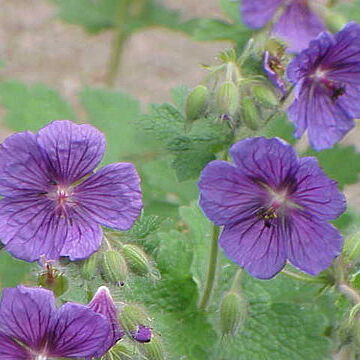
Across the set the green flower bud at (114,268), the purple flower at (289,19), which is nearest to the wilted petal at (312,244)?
the green flower bud at (114,268)

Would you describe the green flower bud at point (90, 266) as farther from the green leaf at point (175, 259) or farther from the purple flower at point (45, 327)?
the green leaf at point (175, 259)

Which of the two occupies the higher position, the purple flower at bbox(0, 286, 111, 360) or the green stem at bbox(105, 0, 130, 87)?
the green stem at bbox(105, 0, 130, 87)

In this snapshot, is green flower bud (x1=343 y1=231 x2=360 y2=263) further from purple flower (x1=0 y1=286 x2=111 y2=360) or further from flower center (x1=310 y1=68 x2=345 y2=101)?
purple flower (x1=0 y1=286 x2=111 y2=360)

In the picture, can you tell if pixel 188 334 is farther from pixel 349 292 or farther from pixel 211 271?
pixel 349 292

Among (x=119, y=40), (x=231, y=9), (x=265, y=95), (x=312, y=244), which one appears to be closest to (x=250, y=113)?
(x=265, y=95)

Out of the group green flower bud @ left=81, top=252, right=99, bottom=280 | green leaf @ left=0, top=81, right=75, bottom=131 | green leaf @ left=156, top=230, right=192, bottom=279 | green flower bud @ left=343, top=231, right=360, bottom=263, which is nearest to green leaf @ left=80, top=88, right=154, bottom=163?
green leaf @ left=0, top=81, right=75, bottom=131

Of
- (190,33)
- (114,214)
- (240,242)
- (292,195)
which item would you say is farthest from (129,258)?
(190,33)
